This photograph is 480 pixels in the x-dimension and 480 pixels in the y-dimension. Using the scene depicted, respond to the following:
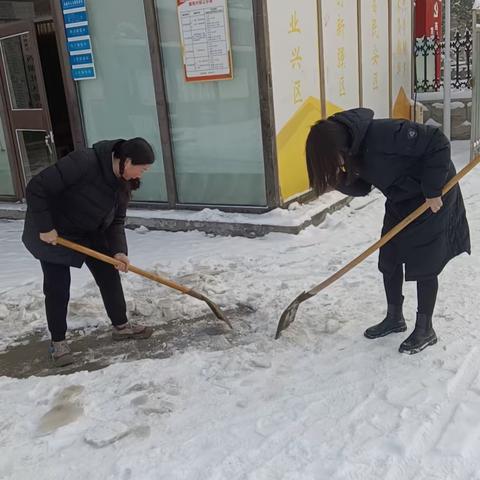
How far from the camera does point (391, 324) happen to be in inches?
145

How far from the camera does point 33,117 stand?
7.50m

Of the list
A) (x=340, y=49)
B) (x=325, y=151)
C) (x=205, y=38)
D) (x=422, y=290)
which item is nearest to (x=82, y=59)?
(x=205, y=38)

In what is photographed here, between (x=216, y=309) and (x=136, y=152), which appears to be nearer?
(x=136, y=152)

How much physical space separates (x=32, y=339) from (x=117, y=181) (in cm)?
144

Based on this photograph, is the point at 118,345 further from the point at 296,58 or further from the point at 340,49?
the point at 340,49

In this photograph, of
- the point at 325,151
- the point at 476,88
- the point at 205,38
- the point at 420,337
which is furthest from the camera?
the point at 476,88

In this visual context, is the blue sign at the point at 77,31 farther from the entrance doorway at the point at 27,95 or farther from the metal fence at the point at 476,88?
the metal fence at the point at 476,88

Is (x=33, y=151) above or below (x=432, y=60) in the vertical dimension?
below

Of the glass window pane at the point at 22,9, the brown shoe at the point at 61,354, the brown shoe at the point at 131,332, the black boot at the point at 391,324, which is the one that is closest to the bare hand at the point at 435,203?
the black boot at the point at 391,324

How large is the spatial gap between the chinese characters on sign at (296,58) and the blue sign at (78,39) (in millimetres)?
2244

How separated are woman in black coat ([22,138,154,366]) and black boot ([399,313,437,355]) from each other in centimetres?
174

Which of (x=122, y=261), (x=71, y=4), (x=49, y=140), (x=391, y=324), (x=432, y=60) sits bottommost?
(x=391, y=324)

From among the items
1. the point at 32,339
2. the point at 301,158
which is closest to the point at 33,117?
the point at 301,158

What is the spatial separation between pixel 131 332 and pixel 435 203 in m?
2.12
